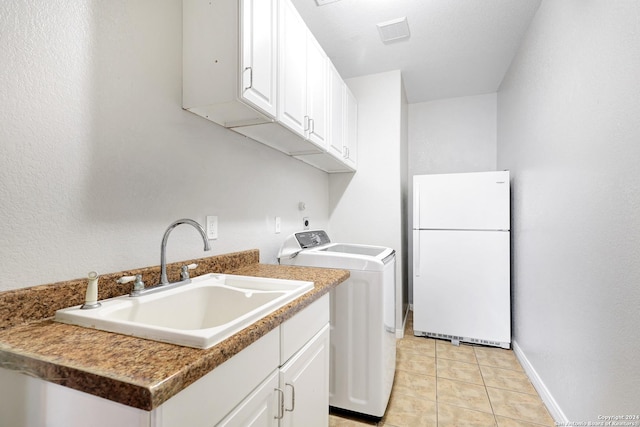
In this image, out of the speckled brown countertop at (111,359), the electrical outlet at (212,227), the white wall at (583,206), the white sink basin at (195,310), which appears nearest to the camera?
the speckled brown countertop at (111,359)

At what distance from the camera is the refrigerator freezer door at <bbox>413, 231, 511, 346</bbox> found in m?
2.55

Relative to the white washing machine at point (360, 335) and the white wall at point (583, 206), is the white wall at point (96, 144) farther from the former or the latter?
the white wall at point (583, 206)

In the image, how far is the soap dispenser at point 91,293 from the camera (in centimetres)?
84

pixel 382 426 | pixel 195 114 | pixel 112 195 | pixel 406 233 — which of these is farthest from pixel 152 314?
pixel 406 233

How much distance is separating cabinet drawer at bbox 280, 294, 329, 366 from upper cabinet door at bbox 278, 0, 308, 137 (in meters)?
0.89

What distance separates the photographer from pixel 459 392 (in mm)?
1925

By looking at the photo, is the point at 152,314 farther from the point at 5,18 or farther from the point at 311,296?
the point at 5,18

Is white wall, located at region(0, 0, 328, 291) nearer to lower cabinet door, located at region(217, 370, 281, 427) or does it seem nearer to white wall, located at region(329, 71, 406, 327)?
lower cabinet door, located at region(217, 370, 281, 427)

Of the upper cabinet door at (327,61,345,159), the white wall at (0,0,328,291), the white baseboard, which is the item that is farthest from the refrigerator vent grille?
the white wall at (0,0,328,291)

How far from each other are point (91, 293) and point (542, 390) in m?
2.44

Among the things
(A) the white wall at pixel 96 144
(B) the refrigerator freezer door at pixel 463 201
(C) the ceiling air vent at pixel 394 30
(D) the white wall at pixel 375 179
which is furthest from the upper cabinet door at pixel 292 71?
(B) the refrigerator freezer door at pixel 463 201

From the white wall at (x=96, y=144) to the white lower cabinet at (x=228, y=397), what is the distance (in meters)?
0.32

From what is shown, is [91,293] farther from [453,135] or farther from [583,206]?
[453,135]

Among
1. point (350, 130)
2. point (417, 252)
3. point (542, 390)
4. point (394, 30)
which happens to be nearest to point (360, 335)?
point (542, 390)
